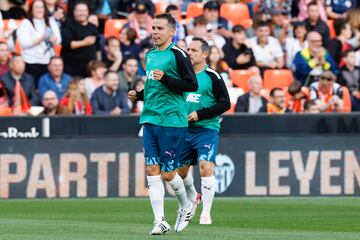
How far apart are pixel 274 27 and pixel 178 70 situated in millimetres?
11855

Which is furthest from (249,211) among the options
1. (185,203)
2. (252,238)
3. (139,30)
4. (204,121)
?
(139,30)

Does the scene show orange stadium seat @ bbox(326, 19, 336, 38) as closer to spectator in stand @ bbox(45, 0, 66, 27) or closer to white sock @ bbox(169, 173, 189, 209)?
spectator in stand @ bbox(45, 0, 66, 27)

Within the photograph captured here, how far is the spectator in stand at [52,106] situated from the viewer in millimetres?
19031

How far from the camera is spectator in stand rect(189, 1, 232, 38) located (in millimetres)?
22328

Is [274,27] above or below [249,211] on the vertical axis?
above

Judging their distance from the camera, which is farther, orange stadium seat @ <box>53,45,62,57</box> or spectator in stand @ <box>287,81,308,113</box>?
orange stadium seat @ <box>53,45,62,57</box>

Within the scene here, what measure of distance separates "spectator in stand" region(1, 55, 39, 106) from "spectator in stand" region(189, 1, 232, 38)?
3951 millimetres

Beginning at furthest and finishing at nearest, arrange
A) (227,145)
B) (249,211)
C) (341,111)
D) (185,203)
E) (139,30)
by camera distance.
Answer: (139,30), (341,111), (227,145), (249,211), (185,203)

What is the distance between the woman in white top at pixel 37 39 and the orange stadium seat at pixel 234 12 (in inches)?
169

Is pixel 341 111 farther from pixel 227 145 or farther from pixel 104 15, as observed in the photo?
pixel 104 15

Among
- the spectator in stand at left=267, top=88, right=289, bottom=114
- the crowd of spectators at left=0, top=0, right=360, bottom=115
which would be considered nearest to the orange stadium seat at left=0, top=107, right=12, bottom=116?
the crowd of spectators at left=0, top=0, right=360, bottom=115

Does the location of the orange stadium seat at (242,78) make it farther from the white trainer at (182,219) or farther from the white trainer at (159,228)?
the white trainer at (159,228)

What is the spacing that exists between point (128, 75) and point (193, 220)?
22.1 ft

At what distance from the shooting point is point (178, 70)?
11.9 meters
